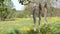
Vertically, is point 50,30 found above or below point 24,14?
above

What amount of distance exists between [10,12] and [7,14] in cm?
96

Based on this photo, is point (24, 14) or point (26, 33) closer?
point (26, 33)

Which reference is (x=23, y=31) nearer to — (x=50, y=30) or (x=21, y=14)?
(x=50, y=30)

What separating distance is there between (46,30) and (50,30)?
0.48m

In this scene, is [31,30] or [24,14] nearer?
[31,30]

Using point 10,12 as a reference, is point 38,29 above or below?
above

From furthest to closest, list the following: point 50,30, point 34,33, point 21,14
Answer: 1. point 21,14
2. point 50,30
3. point 34,33

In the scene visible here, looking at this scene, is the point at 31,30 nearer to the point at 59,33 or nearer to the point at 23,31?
the point at 23,31

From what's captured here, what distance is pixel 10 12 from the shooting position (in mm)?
55812

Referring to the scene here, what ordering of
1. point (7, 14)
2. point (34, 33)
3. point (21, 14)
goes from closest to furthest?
point (34, 33) → point (7, 14) → point (21, 14)

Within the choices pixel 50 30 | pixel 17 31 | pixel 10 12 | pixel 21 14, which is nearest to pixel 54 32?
pixel 50 30

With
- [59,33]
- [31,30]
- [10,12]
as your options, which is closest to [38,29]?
[31,30]

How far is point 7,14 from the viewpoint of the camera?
2194 inches

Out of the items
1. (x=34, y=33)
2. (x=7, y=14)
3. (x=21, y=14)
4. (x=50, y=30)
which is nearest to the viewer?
(x=34, y=33)
